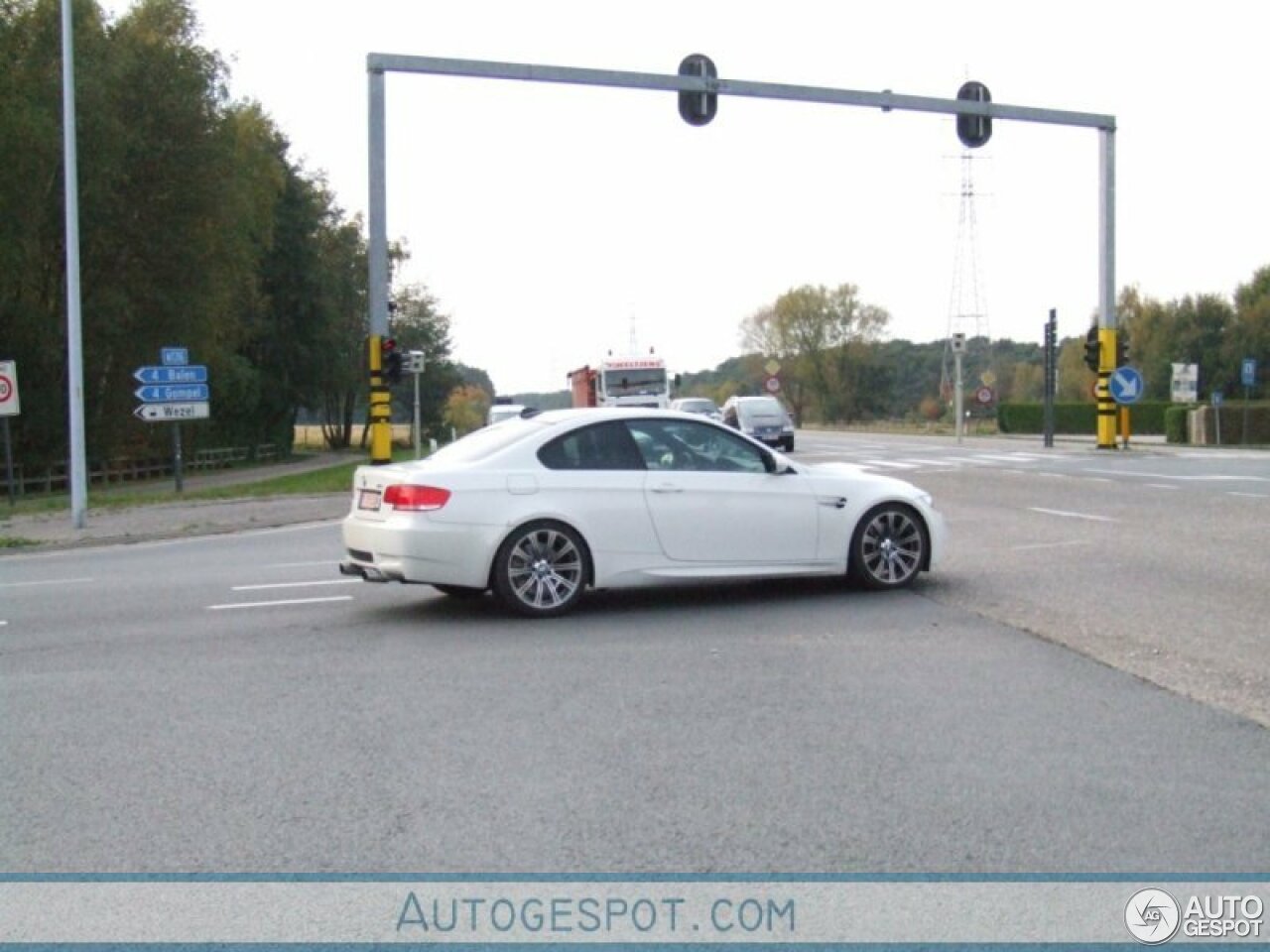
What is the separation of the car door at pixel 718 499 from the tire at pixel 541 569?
2.21 ft

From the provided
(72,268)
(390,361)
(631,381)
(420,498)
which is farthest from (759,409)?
(420,498)

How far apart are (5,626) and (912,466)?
23.8 m

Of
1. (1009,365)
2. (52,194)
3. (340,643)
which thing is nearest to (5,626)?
(340,643)

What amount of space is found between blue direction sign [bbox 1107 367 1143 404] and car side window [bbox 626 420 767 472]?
25.6m

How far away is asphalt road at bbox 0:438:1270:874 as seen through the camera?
5102 mm

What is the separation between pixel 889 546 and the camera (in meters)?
11.0

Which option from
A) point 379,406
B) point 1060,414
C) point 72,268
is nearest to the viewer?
point 72,268

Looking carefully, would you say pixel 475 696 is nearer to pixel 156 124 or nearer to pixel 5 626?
pixel 5 626

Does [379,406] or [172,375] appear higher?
[172,375]

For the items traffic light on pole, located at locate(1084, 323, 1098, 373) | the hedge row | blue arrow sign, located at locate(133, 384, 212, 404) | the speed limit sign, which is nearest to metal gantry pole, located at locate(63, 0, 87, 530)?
the speed limit sign

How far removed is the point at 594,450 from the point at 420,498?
138 centimetres

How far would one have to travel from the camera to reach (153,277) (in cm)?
3919

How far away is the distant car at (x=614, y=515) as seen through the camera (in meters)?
9.77

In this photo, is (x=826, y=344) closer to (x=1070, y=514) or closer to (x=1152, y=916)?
(x=1070, y=514)
